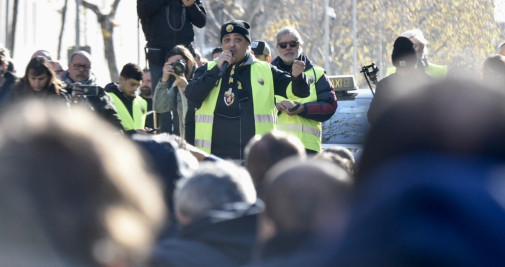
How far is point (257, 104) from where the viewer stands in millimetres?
8094

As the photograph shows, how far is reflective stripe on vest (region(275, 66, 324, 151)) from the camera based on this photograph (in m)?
8.88

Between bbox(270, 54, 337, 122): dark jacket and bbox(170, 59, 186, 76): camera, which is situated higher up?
bbox(170, 59, 186, 76): camera

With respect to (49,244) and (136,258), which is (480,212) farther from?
(49,244)

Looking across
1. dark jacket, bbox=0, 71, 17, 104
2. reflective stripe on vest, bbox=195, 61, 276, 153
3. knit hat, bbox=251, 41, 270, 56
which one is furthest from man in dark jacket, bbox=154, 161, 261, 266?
knit hat, bbox=251, 41, 270, 56

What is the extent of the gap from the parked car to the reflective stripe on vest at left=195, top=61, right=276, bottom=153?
2.99 metres

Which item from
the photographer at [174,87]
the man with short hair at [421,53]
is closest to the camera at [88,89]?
the photographer at [174,87]

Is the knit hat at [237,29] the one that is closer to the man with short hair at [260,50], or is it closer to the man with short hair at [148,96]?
the man with short hair at [260,50]

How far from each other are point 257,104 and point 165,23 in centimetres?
197

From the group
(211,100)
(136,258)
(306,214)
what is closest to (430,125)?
(306,214)

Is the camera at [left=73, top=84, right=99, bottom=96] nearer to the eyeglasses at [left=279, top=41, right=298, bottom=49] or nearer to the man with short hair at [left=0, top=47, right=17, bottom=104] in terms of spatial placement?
the man with short hair at [left=0, top=47, right=17, bottom=104]

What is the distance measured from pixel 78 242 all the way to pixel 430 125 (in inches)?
32.3

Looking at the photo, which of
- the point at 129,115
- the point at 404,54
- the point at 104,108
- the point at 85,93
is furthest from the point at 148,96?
the point at 404,54

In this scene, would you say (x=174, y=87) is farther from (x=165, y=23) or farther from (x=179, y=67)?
(x=165, y=23)

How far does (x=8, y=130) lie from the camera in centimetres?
244
